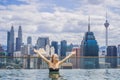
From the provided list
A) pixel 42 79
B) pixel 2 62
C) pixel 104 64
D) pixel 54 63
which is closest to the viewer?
pixel 42 79

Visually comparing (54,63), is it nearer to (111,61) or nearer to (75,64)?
(75,64)

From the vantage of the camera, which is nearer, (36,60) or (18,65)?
(18,65)

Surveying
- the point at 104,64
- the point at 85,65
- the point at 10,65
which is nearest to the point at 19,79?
the point at 10,65

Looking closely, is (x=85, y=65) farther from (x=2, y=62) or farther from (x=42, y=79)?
(x=42, y=79)

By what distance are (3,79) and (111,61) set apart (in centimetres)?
11990

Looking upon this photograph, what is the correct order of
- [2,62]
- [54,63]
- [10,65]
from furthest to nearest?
[2,62] → [10,65] → [54,63]

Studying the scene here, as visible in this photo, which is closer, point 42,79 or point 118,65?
point 42,79

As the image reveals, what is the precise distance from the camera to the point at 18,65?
139125mm

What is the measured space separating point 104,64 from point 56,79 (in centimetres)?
11672

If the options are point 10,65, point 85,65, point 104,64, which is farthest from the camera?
point 104,64

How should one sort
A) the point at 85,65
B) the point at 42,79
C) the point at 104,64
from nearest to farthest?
1. the point at 42,79
2. the point at 85,65
3. the point at 104,64

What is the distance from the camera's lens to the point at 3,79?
168 feet

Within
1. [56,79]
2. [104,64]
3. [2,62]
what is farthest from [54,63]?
[104,64]

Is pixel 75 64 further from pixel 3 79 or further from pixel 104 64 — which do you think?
pixel 3 79
